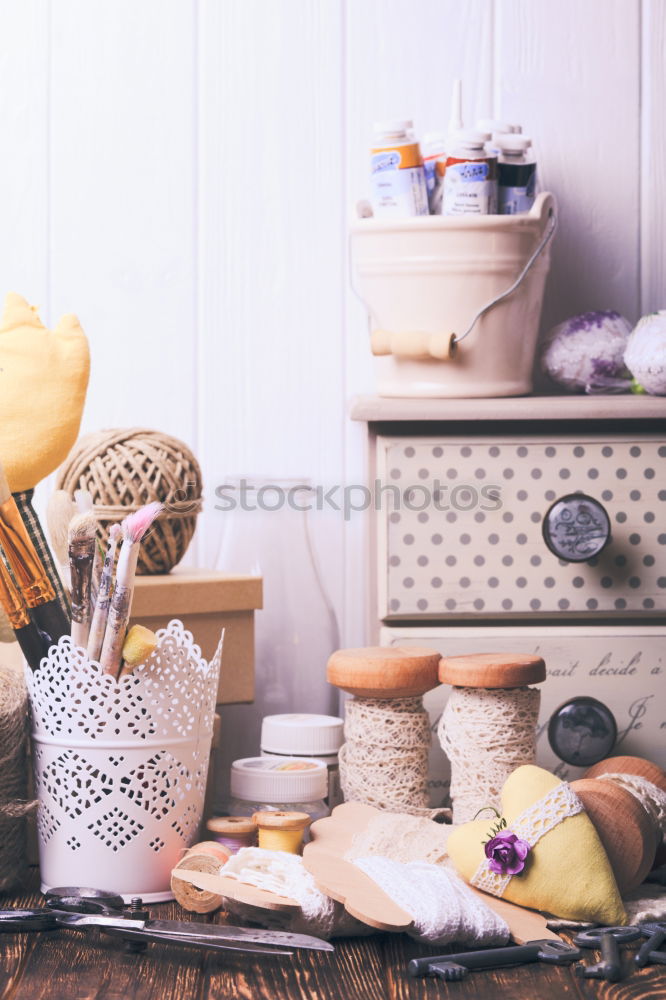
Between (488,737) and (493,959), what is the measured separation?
199 millimetres

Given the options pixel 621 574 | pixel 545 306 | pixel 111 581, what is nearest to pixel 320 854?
pixel 111 581

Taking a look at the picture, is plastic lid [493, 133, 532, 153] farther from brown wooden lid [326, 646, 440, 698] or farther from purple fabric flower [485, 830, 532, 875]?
purple fabric flower [485, 830, 532, 875]

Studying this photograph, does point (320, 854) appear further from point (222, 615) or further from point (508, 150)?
point (508, 150)

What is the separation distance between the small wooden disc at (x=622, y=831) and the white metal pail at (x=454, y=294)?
15.0 inches

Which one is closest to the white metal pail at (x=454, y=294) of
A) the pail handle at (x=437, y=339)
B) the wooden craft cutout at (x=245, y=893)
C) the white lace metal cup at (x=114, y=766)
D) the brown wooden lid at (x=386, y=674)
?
the pail handle at (x=437, y=339)

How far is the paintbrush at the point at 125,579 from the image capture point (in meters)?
0.76

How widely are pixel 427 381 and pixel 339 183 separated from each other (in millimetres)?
319

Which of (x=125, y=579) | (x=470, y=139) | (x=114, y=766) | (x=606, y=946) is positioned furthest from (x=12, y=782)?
(x=470, y=139)

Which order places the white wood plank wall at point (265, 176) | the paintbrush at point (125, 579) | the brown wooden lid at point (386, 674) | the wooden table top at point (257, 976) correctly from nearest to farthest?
the wooden table top at point (257, 976), the paintbrush at point (125, 579), the brown wooden lid at point (386, 674), the white wood plank wall at point (265, 176)

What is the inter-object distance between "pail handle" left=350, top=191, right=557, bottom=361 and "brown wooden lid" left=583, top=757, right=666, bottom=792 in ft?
1.18

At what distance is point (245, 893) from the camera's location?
717 mm

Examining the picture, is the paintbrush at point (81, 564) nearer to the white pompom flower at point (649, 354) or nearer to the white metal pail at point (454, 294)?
the white metal pail at point (454, 294)

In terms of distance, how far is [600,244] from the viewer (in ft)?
4.09

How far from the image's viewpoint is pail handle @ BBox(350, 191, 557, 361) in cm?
101
